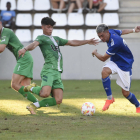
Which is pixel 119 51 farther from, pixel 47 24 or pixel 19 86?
pixel 19 86

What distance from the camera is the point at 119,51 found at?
513 cm

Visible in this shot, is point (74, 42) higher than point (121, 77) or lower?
higher

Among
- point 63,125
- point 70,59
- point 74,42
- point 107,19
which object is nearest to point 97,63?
point 70,59

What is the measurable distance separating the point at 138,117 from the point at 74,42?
170 centimetres

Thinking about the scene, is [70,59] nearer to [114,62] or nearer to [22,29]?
[22,29]

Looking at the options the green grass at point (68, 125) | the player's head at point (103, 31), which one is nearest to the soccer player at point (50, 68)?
the green grass at point (68, 125)

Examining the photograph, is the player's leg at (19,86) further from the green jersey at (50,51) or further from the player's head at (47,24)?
the player's head at (47,24)

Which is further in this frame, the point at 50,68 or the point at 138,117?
the point at 50,68

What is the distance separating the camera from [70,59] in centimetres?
1288

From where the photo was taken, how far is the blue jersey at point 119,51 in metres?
5.02

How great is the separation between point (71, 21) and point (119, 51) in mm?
9406

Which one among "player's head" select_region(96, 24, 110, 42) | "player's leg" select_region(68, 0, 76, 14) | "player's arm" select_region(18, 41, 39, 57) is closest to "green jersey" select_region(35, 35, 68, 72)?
"player's arm" select_region(18, 41, 39, 57)

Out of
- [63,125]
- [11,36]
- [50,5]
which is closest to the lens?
[63,125]

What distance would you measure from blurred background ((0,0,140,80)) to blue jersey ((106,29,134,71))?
7.60 metres
